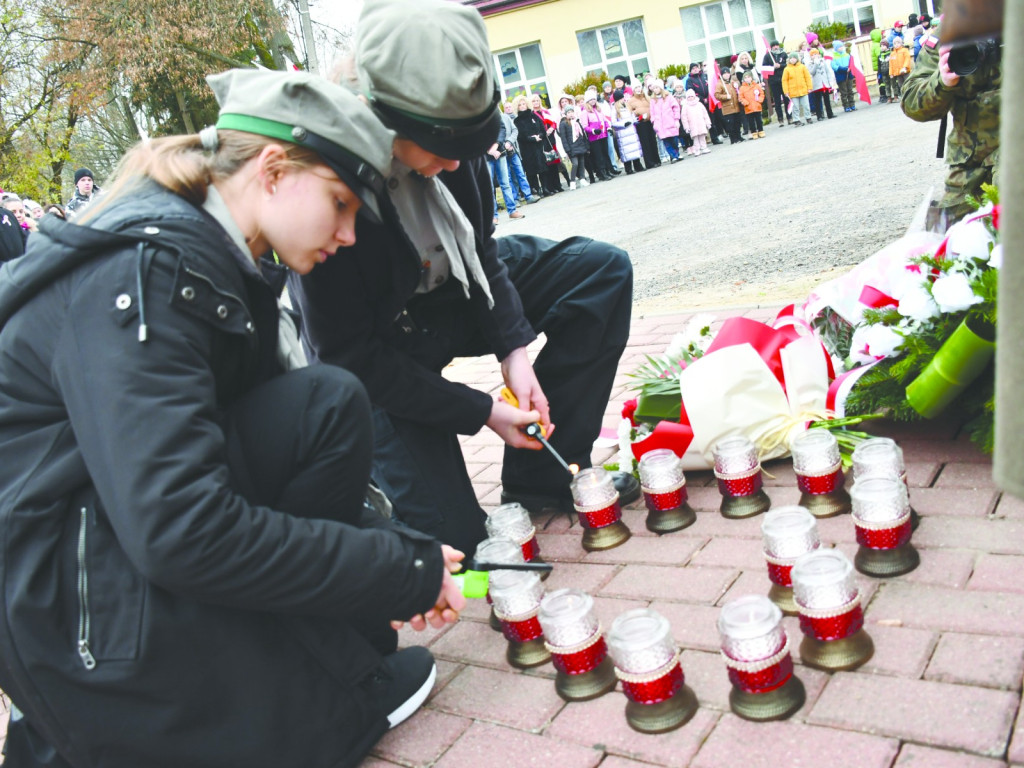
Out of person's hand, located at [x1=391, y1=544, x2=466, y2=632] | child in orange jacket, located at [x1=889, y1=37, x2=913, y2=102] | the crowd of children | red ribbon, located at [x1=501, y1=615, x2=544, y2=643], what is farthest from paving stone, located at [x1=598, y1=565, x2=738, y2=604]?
child in orange jacket, located at [x1=889, y1=37, x2=913, y2=102]

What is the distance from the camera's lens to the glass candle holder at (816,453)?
2666 mm

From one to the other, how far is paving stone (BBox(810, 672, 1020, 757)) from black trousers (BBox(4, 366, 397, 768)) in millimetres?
898

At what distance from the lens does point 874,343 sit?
2.97 m

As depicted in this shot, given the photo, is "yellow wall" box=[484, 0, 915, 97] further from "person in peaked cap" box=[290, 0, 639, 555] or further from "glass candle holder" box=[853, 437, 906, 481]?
"glass candle holder" box=[853, 437, 906, 481]

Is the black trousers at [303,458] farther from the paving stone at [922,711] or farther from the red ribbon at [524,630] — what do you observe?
the paving stone at [922,711]

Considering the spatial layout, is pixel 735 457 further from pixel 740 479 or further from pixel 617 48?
pixel 617 48

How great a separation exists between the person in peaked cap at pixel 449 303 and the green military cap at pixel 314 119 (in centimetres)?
35

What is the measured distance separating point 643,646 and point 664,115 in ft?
61.3

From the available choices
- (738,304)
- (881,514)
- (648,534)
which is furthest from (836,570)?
(738,304)

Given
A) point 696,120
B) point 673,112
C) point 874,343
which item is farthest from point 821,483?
point 696,120

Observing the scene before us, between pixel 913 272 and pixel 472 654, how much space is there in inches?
69.0

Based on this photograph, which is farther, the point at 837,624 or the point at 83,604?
the point at 837,624

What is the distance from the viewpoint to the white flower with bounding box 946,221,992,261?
2785 millimetres

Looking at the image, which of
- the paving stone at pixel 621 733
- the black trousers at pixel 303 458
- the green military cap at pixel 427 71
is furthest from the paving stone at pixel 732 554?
the green military cap at pixel 427 71
